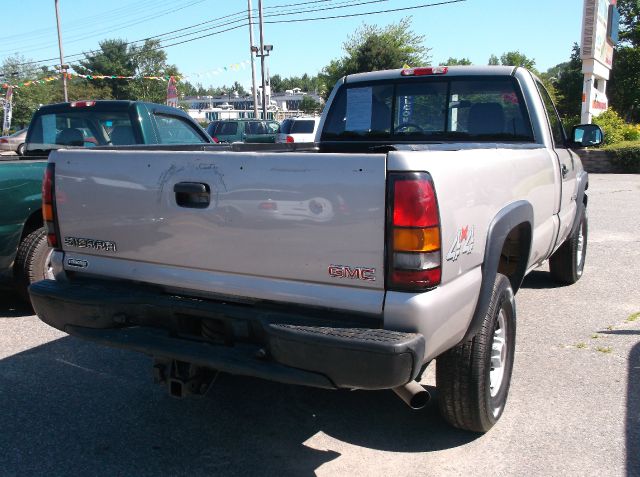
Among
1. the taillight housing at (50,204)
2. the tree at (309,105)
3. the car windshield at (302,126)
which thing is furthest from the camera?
the tree at (309,105)

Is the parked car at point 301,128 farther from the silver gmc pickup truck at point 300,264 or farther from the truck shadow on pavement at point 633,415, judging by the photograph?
the silver gmc pickup truck at point 300,264

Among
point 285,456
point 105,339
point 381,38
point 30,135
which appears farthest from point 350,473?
point 381,38

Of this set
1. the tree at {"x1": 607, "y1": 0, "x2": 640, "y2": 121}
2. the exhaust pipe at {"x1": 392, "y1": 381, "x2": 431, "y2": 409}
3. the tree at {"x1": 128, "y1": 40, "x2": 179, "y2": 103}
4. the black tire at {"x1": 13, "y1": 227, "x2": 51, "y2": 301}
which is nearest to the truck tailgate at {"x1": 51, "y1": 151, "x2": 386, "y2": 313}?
the exhaust pipe at {"x1": 392, "y1": 381, "x2": 431, "y2": 409}

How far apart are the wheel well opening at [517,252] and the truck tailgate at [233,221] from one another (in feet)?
4.97

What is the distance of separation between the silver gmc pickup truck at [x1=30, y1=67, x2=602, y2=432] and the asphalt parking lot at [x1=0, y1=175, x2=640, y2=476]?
0.95 ft

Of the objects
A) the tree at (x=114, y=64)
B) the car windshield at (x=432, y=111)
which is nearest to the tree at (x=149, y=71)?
the tree at (x=114, y=64)

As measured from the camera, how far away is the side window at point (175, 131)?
6.48m

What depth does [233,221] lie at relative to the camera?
8.80 feet

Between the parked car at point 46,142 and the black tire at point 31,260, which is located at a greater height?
the parked car at point 46,142

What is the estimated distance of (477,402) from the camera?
9.85 feet

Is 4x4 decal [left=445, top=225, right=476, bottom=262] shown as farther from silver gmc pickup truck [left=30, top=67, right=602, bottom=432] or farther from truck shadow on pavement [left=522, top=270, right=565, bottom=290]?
truck shadow on pavement [left=522, top=270, right=565, bottom=290]

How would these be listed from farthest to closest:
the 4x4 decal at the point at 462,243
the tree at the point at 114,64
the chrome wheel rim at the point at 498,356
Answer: the tree at the point at 114,64 → the chrome wheel rim at the point at 498,356 → the 4x4 decal at the point at 462,243

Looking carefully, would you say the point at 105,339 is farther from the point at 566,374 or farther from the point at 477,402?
the point at 566,374

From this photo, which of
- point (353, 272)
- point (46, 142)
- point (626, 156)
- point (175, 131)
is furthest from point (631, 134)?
point (353, 272)
